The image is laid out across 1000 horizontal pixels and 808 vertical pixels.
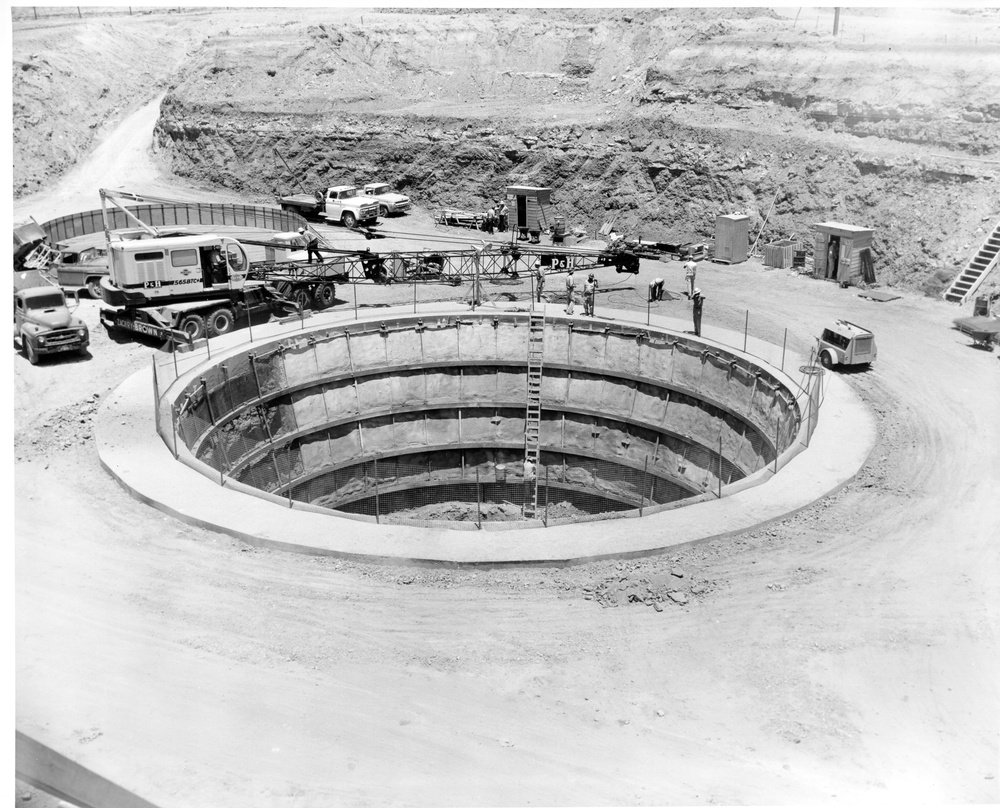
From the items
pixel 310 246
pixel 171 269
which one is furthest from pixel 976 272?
pixel 171 269

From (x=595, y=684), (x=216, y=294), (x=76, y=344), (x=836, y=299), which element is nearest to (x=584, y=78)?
(x=836, y=299)

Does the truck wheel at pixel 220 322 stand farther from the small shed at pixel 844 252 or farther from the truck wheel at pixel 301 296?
the small shed at pixel 844 252

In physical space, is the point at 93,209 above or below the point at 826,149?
below

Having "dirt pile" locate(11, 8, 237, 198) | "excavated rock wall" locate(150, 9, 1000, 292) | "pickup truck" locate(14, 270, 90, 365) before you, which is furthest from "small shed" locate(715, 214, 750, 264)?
"dirt pile" locate(11, 8, 237, 198)

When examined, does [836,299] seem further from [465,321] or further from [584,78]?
[584,78]

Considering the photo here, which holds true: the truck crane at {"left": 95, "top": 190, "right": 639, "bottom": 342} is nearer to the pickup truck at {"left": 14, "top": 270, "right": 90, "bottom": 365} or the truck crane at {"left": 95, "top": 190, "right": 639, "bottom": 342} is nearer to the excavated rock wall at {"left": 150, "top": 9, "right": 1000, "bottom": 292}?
the pickup truck at {"left": 14, "top": 270, "right": 90, "bottom": 365}
